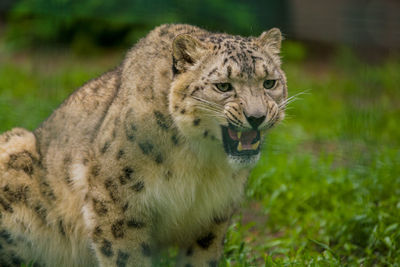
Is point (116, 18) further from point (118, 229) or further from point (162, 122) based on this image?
point (118, 229)

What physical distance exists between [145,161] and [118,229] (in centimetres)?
55

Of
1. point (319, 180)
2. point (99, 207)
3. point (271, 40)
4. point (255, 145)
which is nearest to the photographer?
point (255, 145)

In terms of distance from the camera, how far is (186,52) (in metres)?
4.05

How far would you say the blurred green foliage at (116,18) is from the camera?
8336mm

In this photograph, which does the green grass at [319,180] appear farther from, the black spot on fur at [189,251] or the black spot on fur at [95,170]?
the black spot on fur at [95,170]

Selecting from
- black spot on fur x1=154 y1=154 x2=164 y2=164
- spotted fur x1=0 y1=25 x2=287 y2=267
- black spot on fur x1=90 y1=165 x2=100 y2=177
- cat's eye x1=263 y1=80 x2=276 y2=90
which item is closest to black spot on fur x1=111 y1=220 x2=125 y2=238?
spotted fur x1=0 y1=25 x2=287 y2=267

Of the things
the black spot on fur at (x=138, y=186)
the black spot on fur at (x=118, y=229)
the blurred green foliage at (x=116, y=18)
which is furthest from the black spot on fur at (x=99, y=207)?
the blurred green foliage at (x=116, y=18)

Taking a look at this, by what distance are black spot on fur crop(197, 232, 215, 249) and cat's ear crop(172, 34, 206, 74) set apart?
1.37 m

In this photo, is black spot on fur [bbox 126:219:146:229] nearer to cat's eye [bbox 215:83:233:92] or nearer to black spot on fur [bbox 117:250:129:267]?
black spot on fur [bbox 117:250:129:267]

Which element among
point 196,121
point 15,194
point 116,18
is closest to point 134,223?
point 196,121

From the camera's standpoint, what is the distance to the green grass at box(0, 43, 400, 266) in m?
5.28

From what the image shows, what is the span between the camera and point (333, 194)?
6.43 metres

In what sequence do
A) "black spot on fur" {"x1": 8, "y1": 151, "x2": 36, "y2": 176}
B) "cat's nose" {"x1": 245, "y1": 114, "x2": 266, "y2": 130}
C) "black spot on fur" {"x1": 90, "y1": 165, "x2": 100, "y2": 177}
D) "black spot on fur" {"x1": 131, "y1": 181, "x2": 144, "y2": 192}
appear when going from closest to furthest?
"cat's nose" {"x1": 245, "y1": 114, "x2": 266, "y2": 130} → "black spot on fur" {"x1": 131, "y1": 181, "x2": 144, "y2": 192} → "black spot on fur" {"x1": 90, "y1": 165, "x2": 100, "y2": 177} → "black spot on fur" {"x1": 8, "y1": 151, "x2": 36, "y2": 176}

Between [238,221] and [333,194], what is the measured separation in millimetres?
1419
